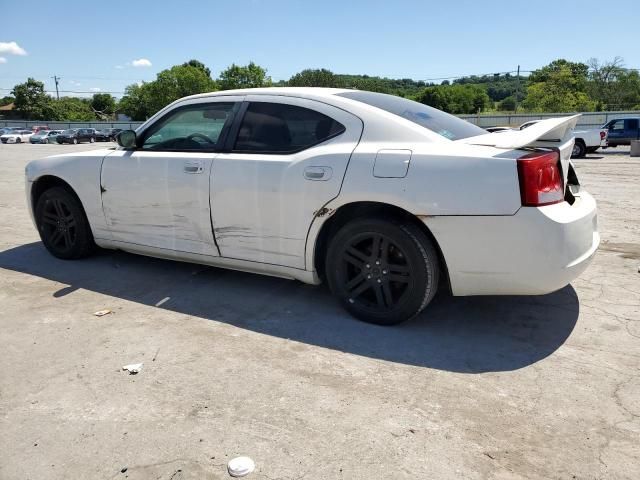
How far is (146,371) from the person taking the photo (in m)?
2.93

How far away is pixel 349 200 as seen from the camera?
328 centimetres

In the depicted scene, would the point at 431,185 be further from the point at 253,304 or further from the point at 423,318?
the point at 253,304

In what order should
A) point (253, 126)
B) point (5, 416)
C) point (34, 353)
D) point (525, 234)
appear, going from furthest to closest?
1. point (253, 126)
2. point (34, 353)
3. point (525, 234)
4. point (5, 416)

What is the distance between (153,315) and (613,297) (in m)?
3.51

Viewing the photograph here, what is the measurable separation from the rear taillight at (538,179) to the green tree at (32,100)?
317ft

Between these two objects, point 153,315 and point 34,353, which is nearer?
point 34,353

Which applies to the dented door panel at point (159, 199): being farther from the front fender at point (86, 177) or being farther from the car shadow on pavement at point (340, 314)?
the car shadow on pavement at point (340, 314)

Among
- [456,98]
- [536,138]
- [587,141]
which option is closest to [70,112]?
[456,98]

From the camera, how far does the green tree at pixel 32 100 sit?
273 ft

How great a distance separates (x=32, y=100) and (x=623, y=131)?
8976cm

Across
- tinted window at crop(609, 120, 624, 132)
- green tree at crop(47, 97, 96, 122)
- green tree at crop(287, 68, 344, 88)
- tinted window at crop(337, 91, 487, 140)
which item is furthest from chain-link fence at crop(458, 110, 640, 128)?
green tree at crop(47, 97, 96, 122)

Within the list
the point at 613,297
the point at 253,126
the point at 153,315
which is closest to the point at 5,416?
the point at 153,315

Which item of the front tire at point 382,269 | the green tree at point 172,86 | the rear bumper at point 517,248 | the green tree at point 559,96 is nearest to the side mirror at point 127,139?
the front tire at point 382,269

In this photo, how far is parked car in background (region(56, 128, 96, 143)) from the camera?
141 feet
